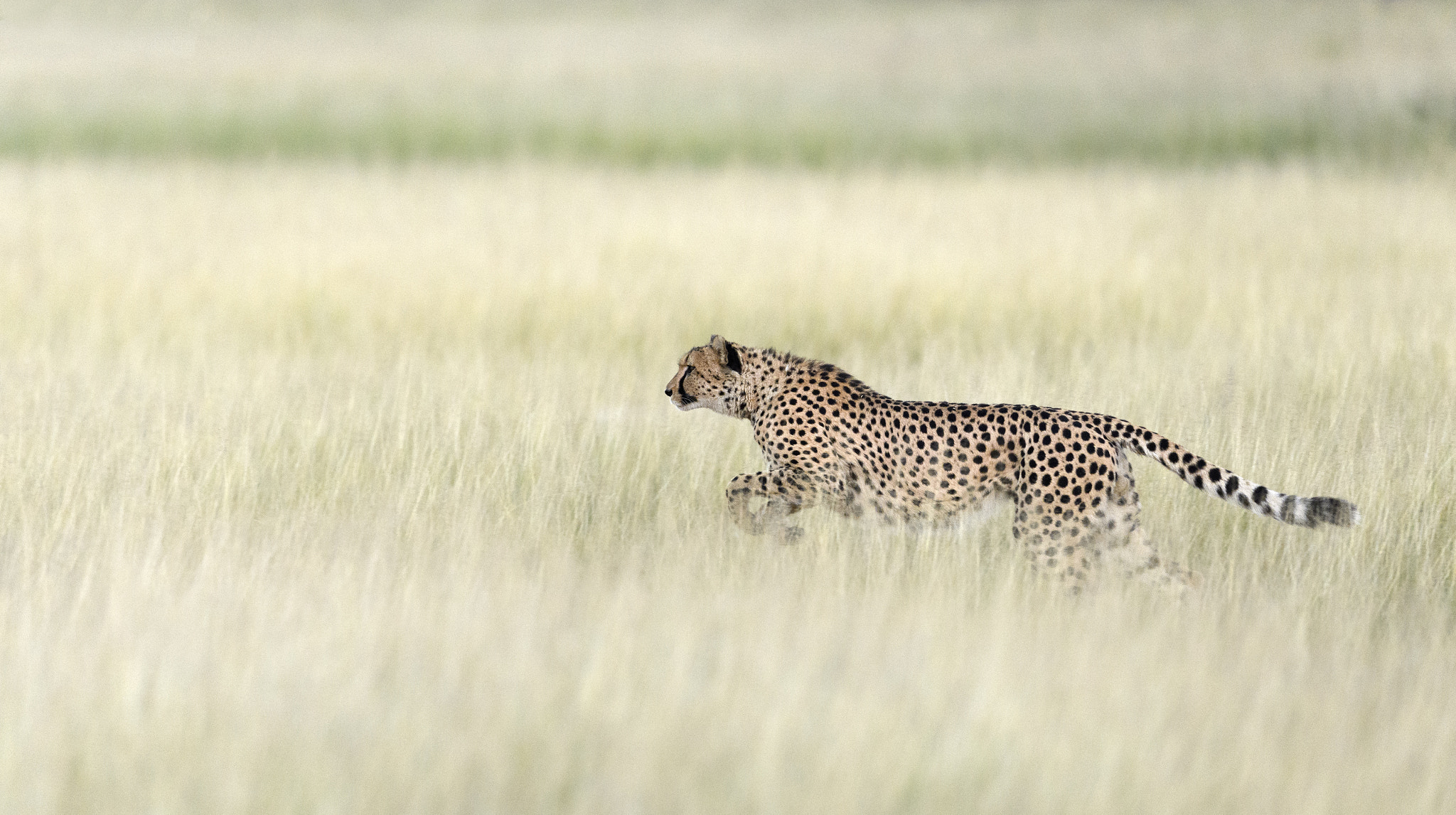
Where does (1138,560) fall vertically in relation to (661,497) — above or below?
above

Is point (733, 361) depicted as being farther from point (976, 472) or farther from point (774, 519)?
point (976, 472)

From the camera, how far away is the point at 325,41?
1041 inches

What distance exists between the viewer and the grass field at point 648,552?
2740 mm

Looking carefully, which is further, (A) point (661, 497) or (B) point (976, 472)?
(A) point (661, 497)

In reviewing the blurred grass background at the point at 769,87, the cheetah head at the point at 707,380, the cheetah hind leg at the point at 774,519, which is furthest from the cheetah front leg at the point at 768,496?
Answer: the blurred grass background at the point at 769,87

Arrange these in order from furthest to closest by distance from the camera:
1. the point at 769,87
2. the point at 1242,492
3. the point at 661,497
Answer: the point at 769,87
the point at 661,497
the point at 1242,492

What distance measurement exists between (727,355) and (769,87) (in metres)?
18.0

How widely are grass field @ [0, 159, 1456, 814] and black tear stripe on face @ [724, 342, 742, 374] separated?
1.42ft

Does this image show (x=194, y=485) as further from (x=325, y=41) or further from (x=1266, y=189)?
(x=325, y=41)

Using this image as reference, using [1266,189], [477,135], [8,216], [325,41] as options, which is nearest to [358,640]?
[8,216]

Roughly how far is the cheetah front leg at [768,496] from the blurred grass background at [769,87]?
1311 cm

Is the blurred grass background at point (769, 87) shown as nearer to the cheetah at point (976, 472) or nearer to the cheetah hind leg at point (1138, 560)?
the cheetah at point (976, 472)

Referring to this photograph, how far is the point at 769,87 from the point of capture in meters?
22.1

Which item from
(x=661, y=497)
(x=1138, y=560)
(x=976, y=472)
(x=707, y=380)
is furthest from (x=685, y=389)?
(x=1138, y=560)
